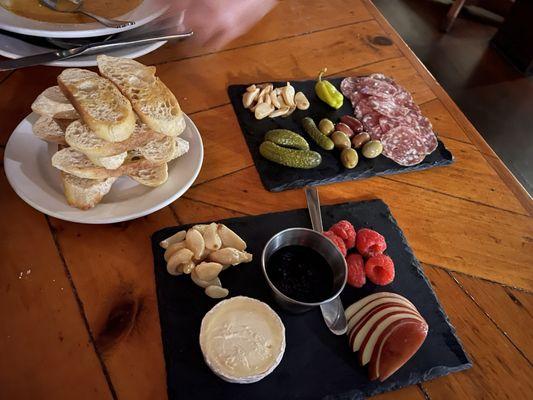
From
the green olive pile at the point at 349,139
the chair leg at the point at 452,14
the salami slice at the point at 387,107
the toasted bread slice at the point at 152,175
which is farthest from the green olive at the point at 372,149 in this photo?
the chair leg at the point at 452,14

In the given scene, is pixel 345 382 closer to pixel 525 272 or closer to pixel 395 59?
pixel 525 272

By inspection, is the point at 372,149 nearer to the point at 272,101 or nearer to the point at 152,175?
the point at 272,101

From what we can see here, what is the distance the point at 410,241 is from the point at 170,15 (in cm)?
78

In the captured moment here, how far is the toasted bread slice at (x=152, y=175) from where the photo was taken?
0.86 meters

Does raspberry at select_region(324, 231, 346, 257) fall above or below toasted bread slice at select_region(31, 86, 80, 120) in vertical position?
below

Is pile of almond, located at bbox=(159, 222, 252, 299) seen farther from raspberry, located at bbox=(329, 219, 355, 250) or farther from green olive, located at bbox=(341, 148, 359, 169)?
green olive, located at bbox=(341, 148, 359, 169)

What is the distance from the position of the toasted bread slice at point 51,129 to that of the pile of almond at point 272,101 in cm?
42

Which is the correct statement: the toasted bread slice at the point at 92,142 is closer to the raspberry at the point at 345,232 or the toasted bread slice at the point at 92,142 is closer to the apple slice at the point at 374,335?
the raspberry at the point at 345,232

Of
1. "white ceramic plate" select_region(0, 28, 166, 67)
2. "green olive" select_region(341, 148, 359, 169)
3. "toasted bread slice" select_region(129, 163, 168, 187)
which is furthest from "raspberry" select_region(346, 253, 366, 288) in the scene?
"white ceramic plate" select_region(0, 28, 166, 67)

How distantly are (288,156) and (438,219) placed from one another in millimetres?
344

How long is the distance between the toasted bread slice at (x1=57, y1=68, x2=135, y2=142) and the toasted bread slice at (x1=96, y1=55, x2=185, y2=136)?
2 cm

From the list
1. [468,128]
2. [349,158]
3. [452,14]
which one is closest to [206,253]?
[349,158]

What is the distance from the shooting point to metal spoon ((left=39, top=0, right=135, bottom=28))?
1.03m

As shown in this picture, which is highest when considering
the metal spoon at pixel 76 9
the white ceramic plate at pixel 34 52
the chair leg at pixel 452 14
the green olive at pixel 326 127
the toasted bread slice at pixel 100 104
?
the toasted bread slice at pixel 100 104
